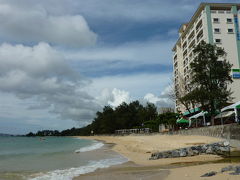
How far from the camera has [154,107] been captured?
312 feet

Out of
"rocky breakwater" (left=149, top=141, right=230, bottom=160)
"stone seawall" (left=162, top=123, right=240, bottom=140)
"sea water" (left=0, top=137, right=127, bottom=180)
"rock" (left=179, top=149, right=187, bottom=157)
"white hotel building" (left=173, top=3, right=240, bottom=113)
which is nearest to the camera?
"sea water" (left=0, top=137, right=127, bottom=180)

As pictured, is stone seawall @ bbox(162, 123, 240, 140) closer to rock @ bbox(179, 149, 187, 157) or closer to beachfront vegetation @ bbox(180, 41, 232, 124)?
beachfront vegetation @ bbox(180, 41, 232, 124)

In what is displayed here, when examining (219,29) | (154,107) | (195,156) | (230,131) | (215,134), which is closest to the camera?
(195,156)

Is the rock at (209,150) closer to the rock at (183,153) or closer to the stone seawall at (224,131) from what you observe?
the rock at (183,153)

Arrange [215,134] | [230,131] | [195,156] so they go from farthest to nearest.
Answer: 1. [215,134]
2. [230,131]
3. [195,156]

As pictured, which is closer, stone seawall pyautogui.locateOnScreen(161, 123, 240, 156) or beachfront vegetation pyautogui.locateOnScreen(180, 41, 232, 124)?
stone seawall pyautogui.locateOnScreen(161, 123, 240, 156)

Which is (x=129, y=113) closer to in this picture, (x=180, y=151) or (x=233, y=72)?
(x=233, y=72)

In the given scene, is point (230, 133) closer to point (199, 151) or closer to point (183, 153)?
point (199, 151)

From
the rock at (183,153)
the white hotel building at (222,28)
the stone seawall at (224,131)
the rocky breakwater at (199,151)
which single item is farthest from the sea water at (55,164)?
the white hotel building at (222,28)

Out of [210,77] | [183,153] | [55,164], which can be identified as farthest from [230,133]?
[55,164]

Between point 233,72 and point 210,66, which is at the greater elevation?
point 233,72

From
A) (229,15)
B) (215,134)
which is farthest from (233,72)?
(215,134)

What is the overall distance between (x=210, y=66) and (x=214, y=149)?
54.4 feet

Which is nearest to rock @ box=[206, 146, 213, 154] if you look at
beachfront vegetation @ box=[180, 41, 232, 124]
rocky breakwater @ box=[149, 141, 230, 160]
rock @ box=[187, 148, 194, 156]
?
rocky breakwater @ box=[149, 141, 230, 160]
